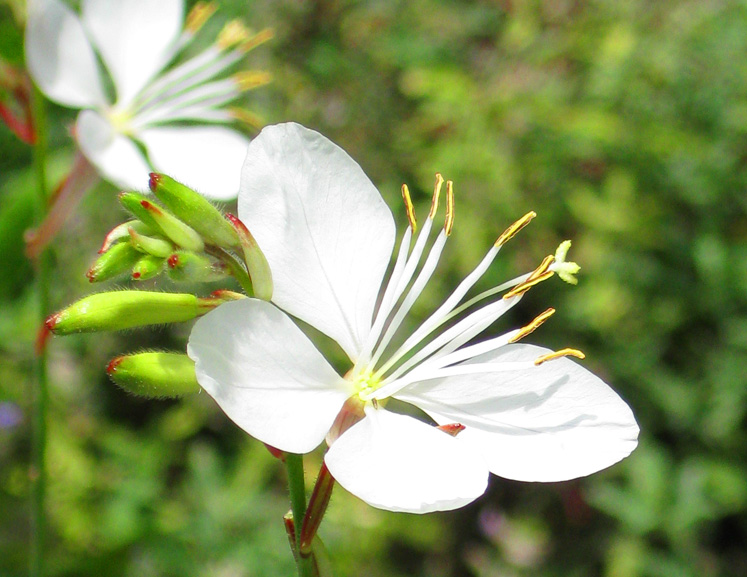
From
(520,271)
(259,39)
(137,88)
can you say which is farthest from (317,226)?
(520,271)

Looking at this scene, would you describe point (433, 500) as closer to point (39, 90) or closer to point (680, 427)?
point (39, 90)

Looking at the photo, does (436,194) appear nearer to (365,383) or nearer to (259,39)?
(365,383)

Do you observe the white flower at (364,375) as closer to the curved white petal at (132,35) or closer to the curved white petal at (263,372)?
the curved white petal at (263,372)

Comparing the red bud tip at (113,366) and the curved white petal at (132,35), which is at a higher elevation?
the curved white petal at (132,35)

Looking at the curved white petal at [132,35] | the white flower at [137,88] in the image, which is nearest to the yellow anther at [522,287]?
the white flower at [137,88]

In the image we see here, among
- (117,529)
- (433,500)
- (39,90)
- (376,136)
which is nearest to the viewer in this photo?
(433,500)

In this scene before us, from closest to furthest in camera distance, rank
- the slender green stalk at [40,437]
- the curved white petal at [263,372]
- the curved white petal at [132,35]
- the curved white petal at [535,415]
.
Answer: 1. the curved white petal at [263,372]
2. the curved white petal at [535,415]
3. the slender green stalk at [40,437]
4. the curved white petal at [132,35]

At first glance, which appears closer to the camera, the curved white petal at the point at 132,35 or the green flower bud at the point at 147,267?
the green flower bud at the point at 147,267

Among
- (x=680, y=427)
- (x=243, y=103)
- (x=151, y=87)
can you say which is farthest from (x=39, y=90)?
(x=680, y=427)
